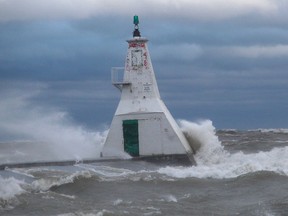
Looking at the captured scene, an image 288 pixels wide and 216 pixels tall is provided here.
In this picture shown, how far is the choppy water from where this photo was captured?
17.3 m

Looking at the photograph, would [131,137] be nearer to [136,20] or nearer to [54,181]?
[136,20]

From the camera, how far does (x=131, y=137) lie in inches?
1094

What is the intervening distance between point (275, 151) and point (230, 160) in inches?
147

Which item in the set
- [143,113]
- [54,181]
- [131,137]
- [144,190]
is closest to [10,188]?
[54,181]

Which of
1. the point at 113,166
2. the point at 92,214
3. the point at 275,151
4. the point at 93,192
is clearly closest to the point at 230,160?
the point at 275,151

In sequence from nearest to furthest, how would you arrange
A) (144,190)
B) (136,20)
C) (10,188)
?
1. (10,188)
2. (144,190)
3. (136,20)

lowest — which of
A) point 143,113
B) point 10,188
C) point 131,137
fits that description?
point 10,188

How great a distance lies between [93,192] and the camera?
19.9 metres

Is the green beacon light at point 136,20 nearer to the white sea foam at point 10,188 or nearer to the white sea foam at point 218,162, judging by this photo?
the white sea foam at point 218,162

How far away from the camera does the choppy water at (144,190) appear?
1728 centimetres

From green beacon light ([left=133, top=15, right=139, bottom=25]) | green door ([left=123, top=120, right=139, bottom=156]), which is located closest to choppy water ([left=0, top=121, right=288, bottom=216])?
green door ([left=123, top=120, right=139, bottom=156])

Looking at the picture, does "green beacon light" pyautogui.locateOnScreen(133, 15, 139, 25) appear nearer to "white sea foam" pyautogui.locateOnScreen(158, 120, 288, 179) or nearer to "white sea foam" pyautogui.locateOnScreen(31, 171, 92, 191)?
"white sea foam" pyautogui.locateOnScreen(158, 120, 288, 179)

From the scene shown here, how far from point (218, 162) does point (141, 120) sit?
13.9 feet

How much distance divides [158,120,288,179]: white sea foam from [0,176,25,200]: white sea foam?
5.93 metres
